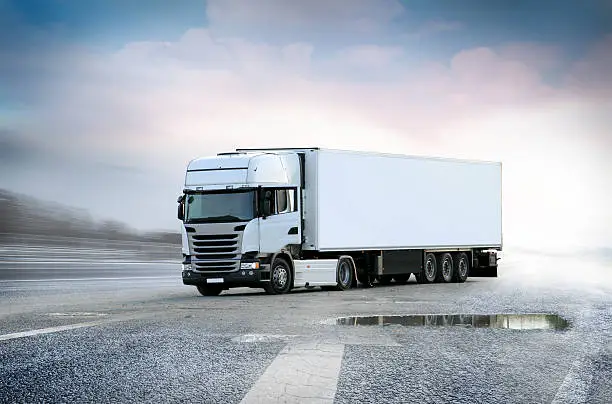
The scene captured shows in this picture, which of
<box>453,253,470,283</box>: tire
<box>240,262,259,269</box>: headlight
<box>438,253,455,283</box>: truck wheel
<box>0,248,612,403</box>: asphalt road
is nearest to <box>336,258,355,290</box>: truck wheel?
<box>240,262,259,269</box>: headlight

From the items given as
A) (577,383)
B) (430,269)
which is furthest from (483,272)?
(577,383)

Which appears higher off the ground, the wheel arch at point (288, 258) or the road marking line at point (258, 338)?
the wheel arch at point (288, 258)

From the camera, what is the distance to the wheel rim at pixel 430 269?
30.3m

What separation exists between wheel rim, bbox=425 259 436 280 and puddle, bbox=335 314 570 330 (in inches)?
541

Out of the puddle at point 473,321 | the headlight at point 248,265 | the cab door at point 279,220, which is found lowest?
the puddle at point 473,321

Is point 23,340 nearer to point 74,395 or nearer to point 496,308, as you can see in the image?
point 74,395

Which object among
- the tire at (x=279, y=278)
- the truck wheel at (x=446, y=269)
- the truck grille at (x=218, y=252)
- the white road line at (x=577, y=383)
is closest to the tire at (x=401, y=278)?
the truck wheel at (x=446, y=269)

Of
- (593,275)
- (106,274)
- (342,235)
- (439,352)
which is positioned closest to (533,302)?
(342,235)

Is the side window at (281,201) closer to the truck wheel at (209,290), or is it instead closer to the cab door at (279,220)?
the cab door at (279,220)

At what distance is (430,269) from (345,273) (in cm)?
485

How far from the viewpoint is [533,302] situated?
20031 mm

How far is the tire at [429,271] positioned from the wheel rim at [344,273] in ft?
12.9

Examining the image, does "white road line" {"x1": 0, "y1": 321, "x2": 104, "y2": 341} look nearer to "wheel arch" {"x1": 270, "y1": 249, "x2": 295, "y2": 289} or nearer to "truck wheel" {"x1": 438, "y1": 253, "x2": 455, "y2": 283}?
"wheel arch" {"x1": 270, "y1": 249, "x2": 295, "y2": 289}

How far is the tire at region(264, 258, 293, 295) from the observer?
2386 cm
